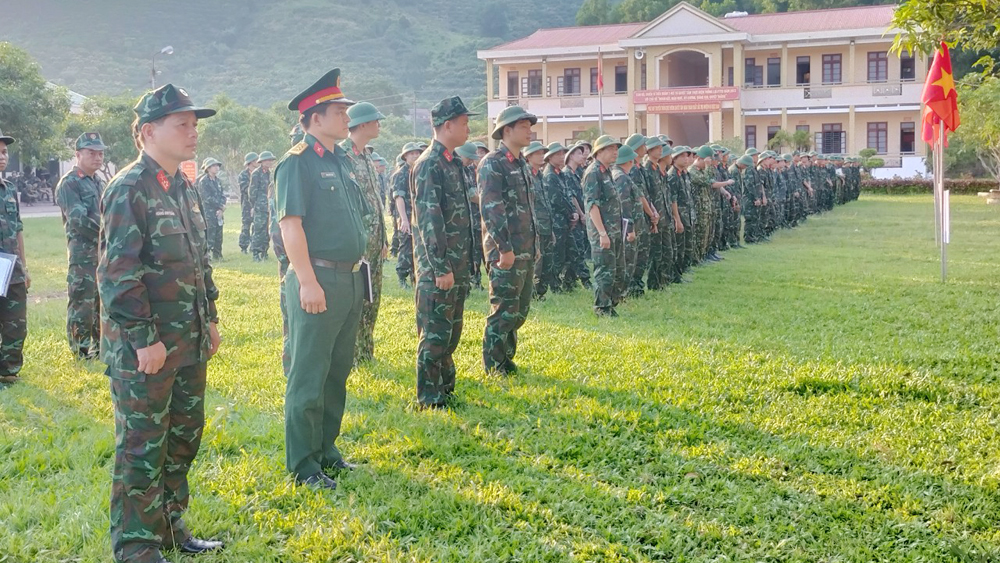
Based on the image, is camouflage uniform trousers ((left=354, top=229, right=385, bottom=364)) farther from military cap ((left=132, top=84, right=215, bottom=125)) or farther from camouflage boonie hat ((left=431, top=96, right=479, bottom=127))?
military cap ((left=132, top=84, right=215, bottom=125))

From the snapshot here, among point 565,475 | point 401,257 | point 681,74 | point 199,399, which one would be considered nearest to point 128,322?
point 199,399

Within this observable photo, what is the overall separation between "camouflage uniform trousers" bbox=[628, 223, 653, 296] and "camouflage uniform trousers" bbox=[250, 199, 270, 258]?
23.2 feet

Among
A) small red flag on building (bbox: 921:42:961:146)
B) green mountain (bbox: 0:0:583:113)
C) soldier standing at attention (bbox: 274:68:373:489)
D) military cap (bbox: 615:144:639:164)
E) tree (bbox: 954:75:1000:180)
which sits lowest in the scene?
soldier standing at attention (bbox: 274:68:373:489)

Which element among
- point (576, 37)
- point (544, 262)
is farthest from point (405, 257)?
point (576, 37)

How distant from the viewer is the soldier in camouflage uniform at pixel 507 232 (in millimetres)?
6215

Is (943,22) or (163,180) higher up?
(943,22)

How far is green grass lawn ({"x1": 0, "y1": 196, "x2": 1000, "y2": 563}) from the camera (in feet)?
12.7

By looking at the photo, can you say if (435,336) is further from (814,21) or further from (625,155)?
(814,21)

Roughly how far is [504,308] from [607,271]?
2.63m

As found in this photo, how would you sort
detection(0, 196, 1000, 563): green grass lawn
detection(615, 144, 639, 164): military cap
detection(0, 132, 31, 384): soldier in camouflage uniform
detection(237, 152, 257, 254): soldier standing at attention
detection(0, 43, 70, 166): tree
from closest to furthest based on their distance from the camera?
detection(0, 196, 1000, 563): green grass lawn → detection(0, 132, 31, 384): soldier in camouflage uniform → detection(615, 144, 639, 164): military cap → detection(237, 152, 257, 254): soldier standing at attention → detection(0, 43, 70, 166): tree

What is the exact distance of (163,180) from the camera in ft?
11.5

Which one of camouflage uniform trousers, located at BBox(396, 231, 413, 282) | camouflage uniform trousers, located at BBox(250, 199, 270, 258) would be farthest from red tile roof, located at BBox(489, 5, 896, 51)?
camouflage uniform trousers, located at BBox(396, 231, 413, 282)

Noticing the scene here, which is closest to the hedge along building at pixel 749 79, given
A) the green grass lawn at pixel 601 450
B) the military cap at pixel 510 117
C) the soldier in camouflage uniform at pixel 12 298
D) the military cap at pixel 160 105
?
the green grass lawn at pixel 601 450

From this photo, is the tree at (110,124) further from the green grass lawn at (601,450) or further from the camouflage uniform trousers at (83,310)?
the camouflage uniform trousers at (83,310)
